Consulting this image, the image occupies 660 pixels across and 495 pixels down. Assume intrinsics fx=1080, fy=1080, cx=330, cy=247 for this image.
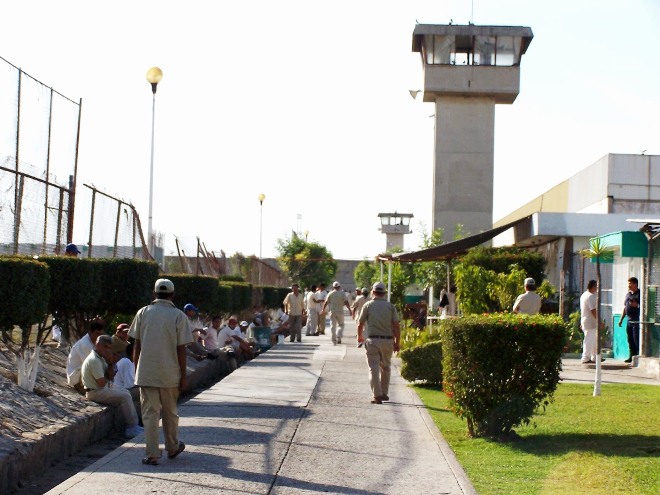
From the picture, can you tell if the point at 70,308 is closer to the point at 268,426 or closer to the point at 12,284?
the point at 12,284

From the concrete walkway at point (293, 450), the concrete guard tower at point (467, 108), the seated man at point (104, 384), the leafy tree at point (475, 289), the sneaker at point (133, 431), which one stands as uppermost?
the concrete guard tower at point (467, 108)

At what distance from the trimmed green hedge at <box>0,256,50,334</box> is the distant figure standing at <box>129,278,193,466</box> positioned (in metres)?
2.72

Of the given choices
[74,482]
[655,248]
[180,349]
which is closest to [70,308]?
[180,349]

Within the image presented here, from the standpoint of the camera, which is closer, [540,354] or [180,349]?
[180,349]

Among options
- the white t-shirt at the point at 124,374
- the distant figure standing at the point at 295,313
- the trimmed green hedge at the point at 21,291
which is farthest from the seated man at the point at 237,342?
the trimmed green hedge at the point at 21,291

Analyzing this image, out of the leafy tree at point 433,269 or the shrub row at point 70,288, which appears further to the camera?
the leafy tree at point 433,269

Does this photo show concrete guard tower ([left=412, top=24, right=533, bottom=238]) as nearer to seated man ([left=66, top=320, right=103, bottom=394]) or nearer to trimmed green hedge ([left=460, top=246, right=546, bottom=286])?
trimmed green hedge ([left=460, top=246, right=546, bottom=286])

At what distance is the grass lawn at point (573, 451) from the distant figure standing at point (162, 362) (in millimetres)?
2605

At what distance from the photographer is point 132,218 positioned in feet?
71.8

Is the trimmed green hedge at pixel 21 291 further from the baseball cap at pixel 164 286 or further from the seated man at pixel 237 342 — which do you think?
the seated man at pixel 237 342

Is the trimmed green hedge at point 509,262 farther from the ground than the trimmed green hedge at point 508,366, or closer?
farther from the ground

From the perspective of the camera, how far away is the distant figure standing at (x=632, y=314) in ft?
66.3

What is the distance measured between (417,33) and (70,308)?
1358 inches

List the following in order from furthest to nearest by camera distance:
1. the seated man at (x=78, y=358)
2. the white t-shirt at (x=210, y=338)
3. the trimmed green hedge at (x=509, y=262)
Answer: the trimmed green hedge at (x=509, y=262), the white t-shirt at (x=210, y=338), the seated man at (x=78, y=358)
